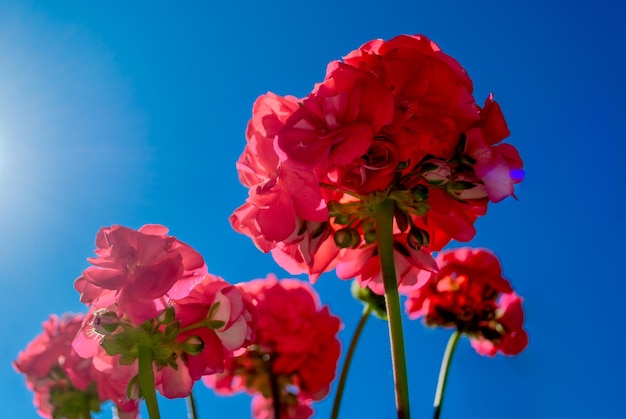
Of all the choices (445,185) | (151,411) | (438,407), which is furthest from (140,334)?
(438,407)

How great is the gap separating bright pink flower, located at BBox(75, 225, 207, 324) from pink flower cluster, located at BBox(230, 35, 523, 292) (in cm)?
11

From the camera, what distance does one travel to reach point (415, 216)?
92cm

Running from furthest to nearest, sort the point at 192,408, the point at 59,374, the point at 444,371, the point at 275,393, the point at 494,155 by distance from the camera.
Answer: the point at 59,374, the point at 275,393, the point at 444,371, the point at 192,408, the point at 494,155

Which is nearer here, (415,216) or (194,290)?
(194,290)

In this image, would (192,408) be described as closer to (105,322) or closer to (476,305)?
(105,322)

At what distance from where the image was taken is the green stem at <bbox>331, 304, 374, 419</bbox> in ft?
3.37

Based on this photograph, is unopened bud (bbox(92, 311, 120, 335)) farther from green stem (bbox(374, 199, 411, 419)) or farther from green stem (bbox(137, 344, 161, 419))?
green stem (bbox(374, 199, 411, 419))

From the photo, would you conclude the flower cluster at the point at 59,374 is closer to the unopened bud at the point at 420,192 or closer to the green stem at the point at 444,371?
the green stem at the point at 444,371

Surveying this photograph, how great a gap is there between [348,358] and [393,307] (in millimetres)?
407

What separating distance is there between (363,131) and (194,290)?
0.26 m

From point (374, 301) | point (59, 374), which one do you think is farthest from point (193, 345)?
point (59, 374)

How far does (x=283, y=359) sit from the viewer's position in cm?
130

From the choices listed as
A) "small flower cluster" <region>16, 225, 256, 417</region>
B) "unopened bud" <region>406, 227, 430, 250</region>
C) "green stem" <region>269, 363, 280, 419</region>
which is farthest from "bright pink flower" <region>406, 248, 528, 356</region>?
"small flower cluster" <region>16, 225, 256, 417</region>

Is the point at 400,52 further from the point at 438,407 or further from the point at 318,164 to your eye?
the point at 438,407
